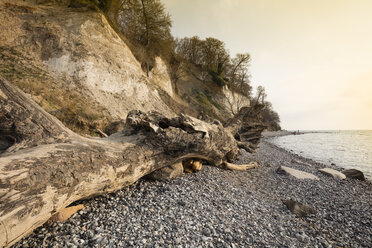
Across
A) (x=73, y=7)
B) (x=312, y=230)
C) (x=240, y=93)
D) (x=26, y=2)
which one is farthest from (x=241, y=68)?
(x=312, y=230)

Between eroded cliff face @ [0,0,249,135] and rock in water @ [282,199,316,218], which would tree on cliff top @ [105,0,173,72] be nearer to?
eroded cliff face @ [0,0,249,135]

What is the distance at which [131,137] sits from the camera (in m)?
4.26

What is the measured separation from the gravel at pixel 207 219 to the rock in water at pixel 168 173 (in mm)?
165

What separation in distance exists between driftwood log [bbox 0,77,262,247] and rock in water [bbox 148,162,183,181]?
439 millimetres

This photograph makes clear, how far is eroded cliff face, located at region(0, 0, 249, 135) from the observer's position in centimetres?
841

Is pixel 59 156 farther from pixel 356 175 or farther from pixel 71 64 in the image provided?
pixel 356 175

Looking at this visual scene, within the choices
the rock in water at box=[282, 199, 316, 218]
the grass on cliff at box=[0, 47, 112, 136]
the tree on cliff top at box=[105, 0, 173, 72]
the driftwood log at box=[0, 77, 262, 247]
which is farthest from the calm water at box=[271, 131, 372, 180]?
the tree on cliff top at box=[105, 0, 173, 72]

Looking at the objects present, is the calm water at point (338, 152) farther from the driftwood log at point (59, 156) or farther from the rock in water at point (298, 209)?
the driftwood log at point (59, 156)

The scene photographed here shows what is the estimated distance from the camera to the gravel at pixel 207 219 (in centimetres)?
252

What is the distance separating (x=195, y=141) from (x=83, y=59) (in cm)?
1138

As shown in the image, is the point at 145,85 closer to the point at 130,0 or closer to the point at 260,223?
the point at 130,0

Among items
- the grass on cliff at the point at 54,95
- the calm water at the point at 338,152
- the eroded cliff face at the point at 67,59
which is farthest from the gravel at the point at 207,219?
the calm water at the point at 338,152

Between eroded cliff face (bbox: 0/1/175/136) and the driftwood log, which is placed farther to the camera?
eroded cliff face (bbox: 0/1/175/136)

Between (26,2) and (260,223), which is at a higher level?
(26,2)
